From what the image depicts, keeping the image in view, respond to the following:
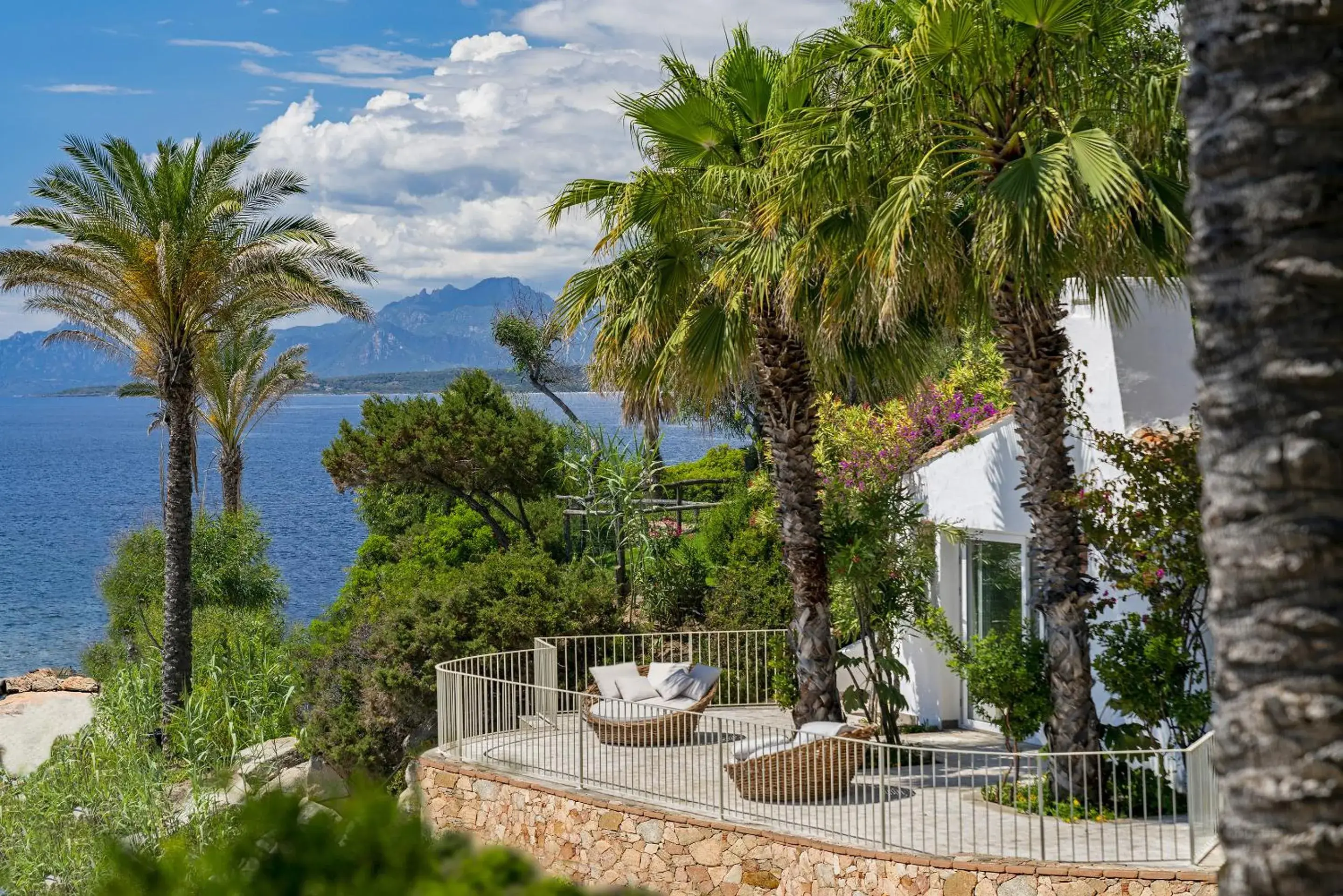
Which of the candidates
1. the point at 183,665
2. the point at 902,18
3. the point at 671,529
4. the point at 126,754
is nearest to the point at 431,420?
the point at 671,529

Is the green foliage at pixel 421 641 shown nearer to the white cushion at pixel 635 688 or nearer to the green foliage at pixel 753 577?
the green foliage at pixel 753 577

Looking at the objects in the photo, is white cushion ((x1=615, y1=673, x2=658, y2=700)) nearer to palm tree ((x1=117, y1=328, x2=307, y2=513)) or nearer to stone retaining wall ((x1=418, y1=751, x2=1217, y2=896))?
stone retaining wall ((x1=418, y1=751, x2=1217, y2=896))

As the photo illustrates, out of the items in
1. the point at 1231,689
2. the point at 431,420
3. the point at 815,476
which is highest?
the point at 431,420

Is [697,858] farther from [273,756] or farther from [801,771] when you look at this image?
[273,756]

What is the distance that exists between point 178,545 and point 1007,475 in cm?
1386

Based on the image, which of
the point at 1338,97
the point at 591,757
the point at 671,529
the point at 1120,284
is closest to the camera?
the point at 1338,97

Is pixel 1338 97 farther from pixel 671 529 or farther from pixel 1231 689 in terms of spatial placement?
pixel 671 529

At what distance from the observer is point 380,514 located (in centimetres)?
3891

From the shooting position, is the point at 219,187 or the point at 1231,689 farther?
the point at 219,187

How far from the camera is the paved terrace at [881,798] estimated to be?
37.4 ft


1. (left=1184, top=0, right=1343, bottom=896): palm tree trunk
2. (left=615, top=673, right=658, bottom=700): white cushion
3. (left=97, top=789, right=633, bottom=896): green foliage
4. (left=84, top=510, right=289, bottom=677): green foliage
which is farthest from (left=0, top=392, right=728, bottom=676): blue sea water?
(left=1184, top=0, right=1343, bottom=896): palm tree trunk

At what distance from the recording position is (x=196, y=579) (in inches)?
1323

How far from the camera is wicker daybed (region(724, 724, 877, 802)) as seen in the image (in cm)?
1295

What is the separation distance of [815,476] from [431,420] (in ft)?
44.6
